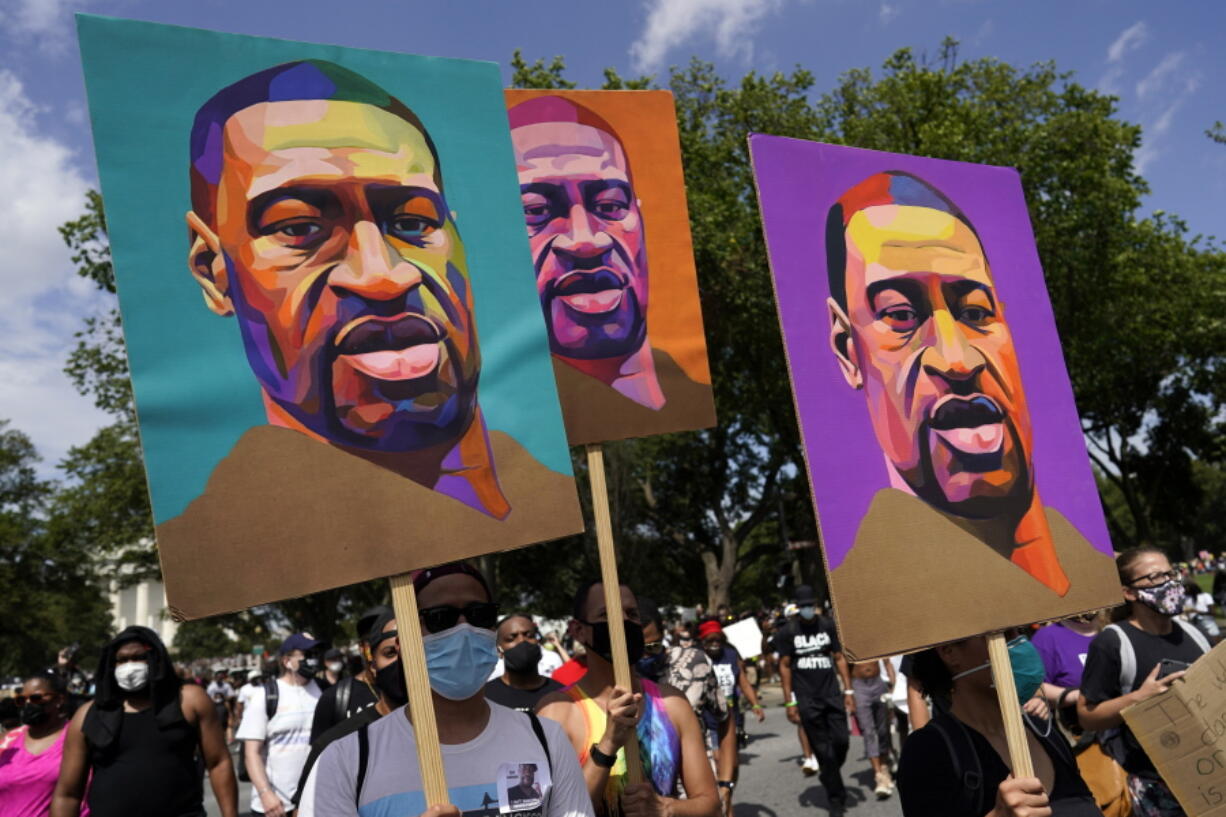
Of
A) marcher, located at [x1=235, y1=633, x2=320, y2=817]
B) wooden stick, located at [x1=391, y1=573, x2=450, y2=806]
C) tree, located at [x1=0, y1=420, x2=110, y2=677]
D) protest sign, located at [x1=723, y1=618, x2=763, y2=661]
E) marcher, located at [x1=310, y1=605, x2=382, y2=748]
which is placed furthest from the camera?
tree, located at [x1=0, y1=420, x2=110, y2=677]

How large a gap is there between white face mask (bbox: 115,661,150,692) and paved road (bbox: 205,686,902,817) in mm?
6099

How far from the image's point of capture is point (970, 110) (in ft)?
74.7

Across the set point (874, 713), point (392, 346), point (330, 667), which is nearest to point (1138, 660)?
point (392, 346)

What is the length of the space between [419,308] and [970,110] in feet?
73.0

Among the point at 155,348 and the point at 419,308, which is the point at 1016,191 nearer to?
the point at 419,308

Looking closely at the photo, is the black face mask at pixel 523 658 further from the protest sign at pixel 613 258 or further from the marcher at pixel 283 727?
the marcher at pixel 283 727

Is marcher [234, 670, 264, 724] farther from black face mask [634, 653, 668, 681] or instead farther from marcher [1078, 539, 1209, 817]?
marcher [1078, 539, 1209, 817]

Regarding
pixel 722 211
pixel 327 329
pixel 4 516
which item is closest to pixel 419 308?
pixel 327 329

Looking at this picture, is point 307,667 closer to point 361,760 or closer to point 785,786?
point 361,760

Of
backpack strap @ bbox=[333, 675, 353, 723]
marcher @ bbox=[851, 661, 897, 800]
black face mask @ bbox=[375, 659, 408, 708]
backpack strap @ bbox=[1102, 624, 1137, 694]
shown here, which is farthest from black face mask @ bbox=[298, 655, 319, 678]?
backpack strap @ bbox=[1102, 624, 1137, 694]

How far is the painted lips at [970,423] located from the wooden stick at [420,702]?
1653 millimetres

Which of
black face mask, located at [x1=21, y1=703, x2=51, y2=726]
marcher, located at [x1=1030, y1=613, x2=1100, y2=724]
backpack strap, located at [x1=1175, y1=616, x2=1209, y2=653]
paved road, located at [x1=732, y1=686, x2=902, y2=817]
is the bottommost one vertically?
paved road, located at [x1=732, y1=686, x2=902, y2=817]

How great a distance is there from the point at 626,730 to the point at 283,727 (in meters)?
4.53

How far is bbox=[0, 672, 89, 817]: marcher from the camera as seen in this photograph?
5266mm
